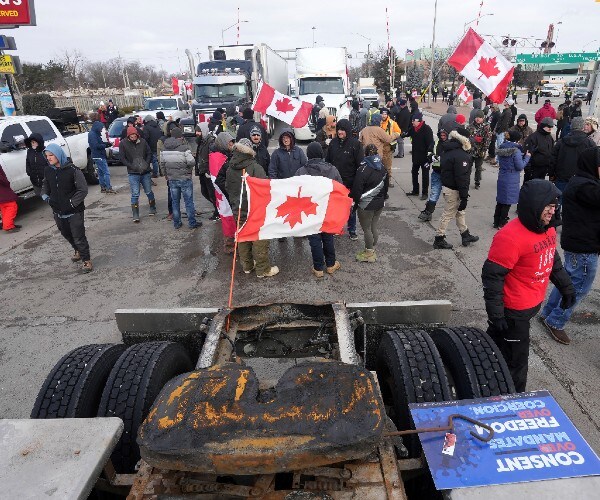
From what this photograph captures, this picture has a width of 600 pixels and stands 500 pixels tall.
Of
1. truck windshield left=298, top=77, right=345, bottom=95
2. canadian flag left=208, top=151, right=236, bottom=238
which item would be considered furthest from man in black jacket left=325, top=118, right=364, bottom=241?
truck windshield left=298, top=77, right=345, bottom=95

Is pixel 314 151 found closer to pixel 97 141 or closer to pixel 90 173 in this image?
pixel 97 141

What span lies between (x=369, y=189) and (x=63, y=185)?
170 inches

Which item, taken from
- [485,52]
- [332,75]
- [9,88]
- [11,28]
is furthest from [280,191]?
[332,75]

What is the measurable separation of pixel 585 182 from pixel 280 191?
3126 mm

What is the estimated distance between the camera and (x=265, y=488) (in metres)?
2.01

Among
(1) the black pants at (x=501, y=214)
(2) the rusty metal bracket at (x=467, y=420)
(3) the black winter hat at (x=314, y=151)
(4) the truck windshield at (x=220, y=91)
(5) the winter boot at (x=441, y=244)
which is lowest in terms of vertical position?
(5) the winter boot at (x=441, y=244)

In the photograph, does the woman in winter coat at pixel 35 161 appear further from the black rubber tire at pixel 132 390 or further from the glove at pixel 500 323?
the glove at pixel 500 323

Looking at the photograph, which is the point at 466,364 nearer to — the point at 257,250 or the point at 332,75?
the point at 257,250

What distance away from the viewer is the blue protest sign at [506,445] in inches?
73.3

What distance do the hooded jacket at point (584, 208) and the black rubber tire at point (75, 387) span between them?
14.2 ft

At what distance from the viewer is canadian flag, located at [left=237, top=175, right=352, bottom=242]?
515cm

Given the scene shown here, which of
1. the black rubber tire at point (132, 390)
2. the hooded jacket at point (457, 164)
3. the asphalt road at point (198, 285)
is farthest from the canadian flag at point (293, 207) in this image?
the black rubber tire at point (132, 390)

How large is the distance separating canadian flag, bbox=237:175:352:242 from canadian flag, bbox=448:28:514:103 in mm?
4847

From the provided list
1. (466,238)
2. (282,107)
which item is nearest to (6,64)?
(282,107)
